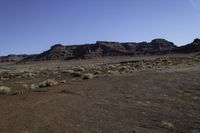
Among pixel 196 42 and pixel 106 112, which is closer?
pixel 106 112

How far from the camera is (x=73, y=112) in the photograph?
13.8m

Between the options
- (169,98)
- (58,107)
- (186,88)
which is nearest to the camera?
(58,107)

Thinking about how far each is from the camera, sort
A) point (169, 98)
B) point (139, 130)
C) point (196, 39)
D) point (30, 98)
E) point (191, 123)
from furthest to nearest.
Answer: point (196, 39), point (30, 98), point (169, 98), point (191, 123), point (139, 130)

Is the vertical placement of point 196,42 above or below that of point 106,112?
above

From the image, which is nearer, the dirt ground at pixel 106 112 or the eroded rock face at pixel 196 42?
the dirt ground at pixel 106 112

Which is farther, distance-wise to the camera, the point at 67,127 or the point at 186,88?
the point at 186,88

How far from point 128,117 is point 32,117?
12.9 feet

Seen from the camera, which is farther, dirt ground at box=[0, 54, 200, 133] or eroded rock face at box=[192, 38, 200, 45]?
eroded rock face at box=[192, 38, 200, 45]

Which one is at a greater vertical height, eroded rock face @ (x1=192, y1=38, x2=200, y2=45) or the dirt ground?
eroded rock face @ (x1=192, y1=38, x2=200, y2=45)

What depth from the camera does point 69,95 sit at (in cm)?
1883

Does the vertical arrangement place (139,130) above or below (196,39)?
below

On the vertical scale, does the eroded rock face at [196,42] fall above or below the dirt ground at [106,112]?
above

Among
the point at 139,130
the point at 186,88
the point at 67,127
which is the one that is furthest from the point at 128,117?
the point at 186,88

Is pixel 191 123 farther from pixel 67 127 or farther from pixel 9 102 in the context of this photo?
pixel 9 102
